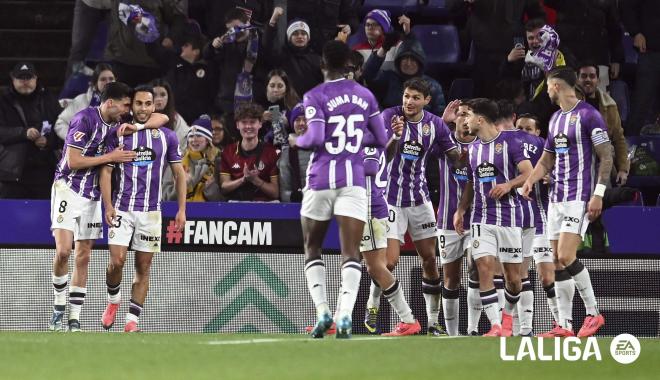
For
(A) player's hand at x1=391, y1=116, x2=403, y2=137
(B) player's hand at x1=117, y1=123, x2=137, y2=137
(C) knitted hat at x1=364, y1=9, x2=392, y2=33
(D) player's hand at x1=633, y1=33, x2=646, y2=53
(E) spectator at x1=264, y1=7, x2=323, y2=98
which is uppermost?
(C) knitted hat at x1=364, y1=9, x2=392, y2=33

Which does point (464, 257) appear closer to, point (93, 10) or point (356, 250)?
point (356, 250)

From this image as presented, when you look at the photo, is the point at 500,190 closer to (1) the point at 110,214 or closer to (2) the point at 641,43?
(1) the point at 110,214

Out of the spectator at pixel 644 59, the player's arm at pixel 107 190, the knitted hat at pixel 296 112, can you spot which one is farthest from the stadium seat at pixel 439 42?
the player's arm at pixel 107 190

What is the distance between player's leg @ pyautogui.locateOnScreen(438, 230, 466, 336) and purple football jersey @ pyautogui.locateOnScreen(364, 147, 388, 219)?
918 millimetres

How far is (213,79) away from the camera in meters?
15.8

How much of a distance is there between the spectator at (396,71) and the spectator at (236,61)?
4.50 feet

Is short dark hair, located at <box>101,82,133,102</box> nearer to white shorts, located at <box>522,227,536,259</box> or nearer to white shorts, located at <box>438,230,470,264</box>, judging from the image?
white shorts, located at <box>438,230,470,264</box>

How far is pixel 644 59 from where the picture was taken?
1572 cm

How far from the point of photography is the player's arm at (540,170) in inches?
436

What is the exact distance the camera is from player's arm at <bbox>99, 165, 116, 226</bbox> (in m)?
11.6

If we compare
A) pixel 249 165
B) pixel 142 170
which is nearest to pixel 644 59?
pixel 249 165

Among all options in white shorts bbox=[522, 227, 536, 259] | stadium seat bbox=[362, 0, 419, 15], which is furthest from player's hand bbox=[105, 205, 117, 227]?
stadium seat bbox=[362, 0, 419, 15]

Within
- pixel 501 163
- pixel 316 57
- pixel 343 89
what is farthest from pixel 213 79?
pixel 343 89

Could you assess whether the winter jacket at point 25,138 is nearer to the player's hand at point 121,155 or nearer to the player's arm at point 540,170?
the player's hand at point 121,155
